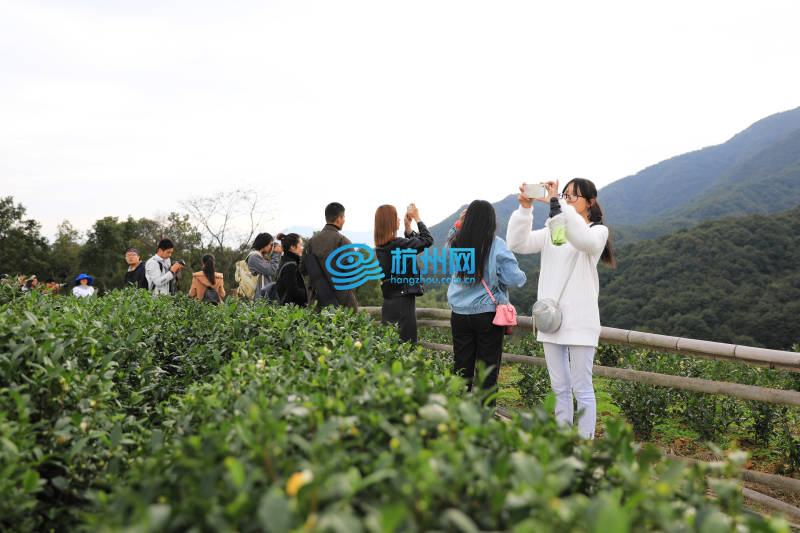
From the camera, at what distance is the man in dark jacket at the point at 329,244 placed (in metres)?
4.93

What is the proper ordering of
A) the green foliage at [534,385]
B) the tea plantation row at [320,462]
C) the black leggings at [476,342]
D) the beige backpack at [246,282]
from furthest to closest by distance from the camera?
1. the beige backpack at [246,282]
2. the green foliage at [534,385]
3. the black leggings at [476,342]
4. the tea plantation row at [320,462]

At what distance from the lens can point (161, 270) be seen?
22.9 ft

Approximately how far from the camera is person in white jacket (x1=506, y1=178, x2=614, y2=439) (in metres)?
3.19

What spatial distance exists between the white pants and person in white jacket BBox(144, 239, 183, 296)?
514cm

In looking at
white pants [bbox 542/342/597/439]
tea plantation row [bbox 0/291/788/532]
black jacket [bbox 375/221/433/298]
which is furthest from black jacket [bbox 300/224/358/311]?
tea plantation row [bbox 0/291/788/532]

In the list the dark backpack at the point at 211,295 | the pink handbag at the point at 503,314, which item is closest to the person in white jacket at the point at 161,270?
the dark backpack at the point at 211,295

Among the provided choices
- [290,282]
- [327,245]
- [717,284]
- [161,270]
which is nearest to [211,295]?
[161,270]

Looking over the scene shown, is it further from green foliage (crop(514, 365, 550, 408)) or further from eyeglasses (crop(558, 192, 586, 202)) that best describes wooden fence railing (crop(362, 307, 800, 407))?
green foliage (crop(514, 365, 550, 408))

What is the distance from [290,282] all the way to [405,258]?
50.2 inches

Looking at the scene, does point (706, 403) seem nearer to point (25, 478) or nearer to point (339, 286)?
point (339, 286)

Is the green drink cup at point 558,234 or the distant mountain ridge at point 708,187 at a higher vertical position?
the distant mountain ridge at point 708,187

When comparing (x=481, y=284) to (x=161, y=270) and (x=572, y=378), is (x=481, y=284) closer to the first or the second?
(x=572, y=378)

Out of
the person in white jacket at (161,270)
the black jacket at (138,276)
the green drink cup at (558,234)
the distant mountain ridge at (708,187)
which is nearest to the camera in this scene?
the green drink cup at (558,234)

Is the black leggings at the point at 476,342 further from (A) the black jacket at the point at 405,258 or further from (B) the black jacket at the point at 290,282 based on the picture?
(B) the black jacket at the point at 290,282
